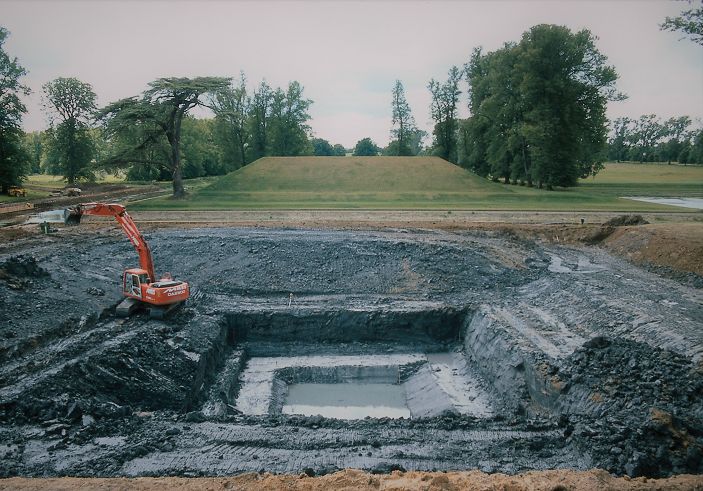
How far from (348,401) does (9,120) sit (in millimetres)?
41652

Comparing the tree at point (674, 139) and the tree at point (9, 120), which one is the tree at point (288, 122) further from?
the tree at point (674, 139)

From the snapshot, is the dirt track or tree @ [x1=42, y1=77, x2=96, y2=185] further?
tree @ [x1=42, y1=77, x2=96, y2=185]

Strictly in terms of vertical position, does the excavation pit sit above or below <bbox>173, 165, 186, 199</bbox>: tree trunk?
below

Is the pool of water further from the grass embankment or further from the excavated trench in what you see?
the grass embankment

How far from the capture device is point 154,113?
107ft

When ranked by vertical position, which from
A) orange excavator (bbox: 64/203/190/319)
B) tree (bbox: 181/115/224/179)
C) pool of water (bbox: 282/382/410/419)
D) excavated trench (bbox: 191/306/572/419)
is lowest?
pool of water (bbox: 282/382/410/419)

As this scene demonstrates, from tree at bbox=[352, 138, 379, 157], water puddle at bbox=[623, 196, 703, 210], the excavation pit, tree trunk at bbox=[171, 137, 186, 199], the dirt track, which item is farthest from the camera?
tree at bbox=[352, 138, 379, 157]

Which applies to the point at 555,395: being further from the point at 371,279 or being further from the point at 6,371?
the point at 6,371

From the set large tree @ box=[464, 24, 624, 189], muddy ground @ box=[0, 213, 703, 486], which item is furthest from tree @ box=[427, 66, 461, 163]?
muddy ground @ box=[0, 213, 703, 486]

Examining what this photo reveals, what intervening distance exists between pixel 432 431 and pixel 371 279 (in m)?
9.42

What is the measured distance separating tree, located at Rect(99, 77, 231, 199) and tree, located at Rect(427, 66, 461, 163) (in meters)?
33.3

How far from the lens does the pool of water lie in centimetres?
1210

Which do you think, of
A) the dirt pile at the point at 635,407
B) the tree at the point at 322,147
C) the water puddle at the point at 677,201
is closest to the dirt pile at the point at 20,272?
the dirt pile at the point at 635,407

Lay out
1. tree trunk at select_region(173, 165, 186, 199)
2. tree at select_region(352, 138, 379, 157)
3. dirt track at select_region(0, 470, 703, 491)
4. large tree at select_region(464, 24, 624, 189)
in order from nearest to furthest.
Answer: dirt track at select_region(0, 470, 703, 491), tree trunk at select_region(173, 165, 186, 199), large tree at select_region(464, 24, 624, 189), tree at select_region(352, 138, 379, 157)
